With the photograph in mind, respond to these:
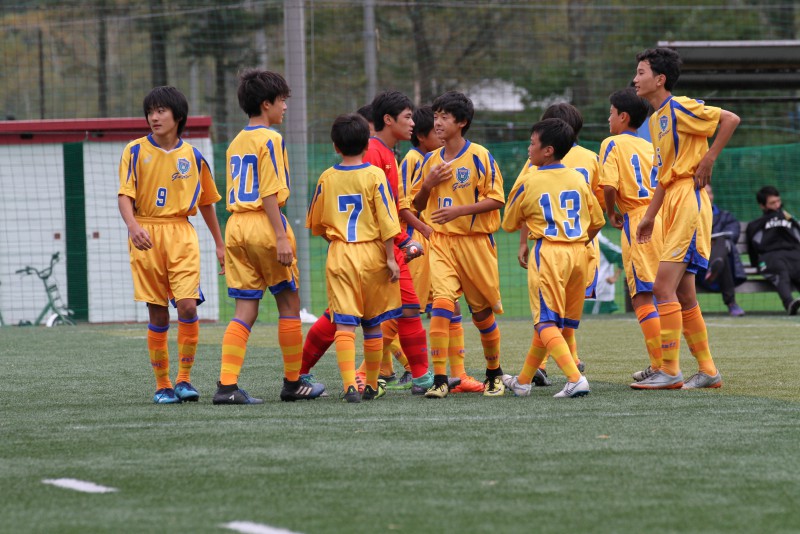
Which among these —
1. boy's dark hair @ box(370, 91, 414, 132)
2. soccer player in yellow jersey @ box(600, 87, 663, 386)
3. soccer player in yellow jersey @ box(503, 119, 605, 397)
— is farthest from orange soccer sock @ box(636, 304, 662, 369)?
boy's dark hair @ box(370, 91, 414, 132)

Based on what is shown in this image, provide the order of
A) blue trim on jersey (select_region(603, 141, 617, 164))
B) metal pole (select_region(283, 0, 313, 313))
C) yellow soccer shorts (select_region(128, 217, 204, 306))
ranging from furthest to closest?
metal pole (select_region(283, 0, 313, 313)) → blue trim on jersey (select_region(603, 141, 617, 164)) → yellow soccer shorts (select_region(128, 217, 204, 306))

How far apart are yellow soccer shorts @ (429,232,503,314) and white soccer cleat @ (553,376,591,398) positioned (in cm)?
72

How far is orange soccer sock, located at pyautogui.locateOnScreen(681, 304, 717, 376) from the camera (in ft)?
24.4

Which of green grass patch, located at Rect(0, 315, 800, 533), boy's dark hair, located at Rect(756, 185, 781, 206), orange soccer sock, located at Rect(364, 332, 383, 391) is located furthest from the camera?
boy's dark hair, located at Rect(756, 185, 781, 206)

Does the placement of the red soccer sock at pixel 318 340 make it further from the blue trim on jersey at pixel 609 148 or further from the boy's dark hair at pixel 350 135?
the blue trim on jersey at pixel 609 148

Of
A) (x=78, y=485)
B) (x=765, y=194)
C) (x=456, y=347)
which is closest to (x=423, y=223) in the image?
(x=456, y=347)

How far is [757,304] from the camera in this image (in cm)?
1925

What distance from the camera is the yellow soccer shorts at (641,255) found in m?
7.88

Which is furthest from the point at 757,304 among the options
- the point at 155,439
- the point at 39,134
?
the point at 155,439

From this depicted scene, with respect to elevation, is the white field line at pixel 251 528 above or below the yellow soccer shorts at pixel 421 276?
below

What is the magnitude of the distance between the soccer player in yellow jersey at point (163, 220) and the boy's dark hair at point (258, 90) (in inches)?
15.0

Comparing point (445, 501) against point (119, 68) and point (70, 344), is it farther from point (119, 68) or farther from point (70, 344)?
point (119, 68)

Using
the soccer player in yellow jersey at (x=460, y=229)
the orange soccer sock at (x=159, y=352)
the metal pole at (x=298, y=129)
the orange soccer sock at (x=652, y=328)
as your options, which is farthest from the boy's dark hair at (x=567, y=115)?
the metal pole at (x=298, y=129)

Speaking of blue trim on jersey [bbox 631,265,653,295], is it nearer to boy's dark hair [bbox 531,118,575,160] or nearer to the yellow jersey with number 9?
boy's dark hair [bbox 531,118,575,160]
